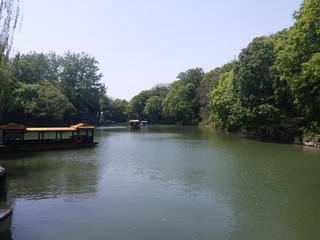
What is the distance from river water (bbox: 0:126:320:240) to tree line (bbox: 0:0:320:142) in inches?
260

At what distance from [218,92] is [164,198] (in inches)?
1933

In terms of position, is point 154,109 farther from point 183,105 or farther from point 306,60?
point 306,60

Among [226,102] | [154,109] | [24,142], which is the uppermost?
[154,109]

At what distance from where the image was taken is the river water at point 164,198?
1191 centimetres

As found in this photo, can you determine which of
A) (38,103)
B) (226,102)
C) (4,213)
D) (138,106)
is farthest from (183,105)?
(4,213)

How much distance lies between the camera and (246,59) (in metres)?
44.2

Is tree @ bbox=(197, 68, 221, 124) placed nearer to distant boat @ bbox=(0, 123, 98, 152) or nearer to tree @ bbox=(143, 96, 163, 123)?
tree @ bbox=(143, 96, 163, 123)

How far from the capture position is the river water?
11.9 metres

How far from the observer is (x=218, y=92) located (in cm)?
6347

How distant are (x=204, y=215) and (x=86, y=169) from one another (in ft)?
40.3

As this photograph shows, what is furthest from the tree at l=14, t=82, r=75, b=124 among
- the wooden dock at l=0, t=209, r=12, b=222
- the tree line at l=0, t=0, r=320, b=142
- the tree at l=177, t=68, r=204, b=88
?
the wooden dock at l=0, t=209, r=12, b=222

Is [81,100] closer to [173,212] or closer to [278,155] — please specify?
[278,155]

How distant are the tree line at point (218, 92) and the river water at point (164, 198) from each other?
660cm

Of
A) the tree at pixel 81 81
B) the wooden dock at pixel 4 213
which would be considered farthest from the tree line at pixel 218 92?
the wooden dock at pixel 4 213
